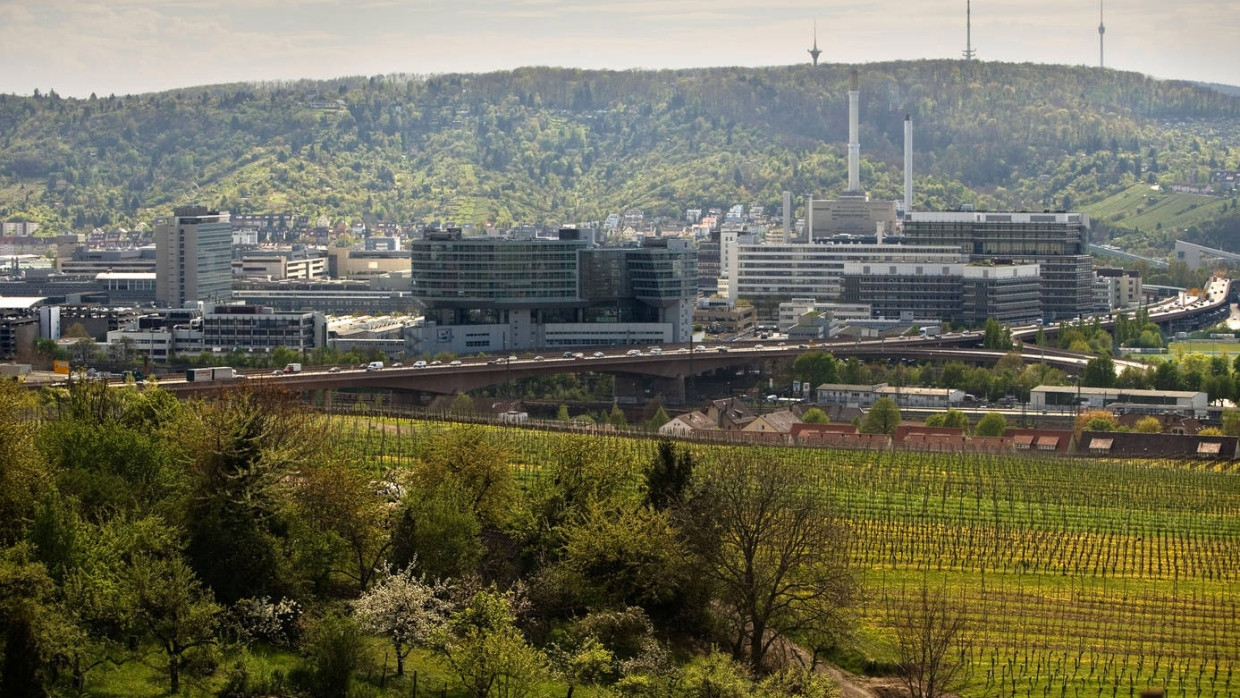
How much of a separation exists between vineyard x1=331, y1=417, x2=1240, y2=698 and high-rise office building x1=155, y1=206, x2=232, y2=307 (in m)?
84.4

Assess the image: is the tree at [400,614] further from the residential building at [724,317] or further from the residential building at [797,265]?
the residential building at [797,265]

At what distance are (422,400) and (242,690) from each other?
59905mm

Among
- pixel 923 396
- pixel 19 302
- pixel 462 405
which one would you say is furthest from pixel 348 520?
pixel 19 302

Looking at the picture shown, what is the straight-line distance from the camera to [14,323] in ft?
394

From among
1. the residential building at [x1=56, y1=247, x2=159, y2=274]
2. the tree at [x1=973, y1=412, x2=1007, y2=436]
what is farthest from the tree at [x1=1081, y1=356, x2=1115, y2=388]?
the residential building at [x1=56, y1=247, x2=159, y2=274]

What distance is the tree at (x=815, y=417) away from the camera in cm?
8588

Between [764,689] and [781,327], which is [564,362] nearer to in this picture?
[781,327]

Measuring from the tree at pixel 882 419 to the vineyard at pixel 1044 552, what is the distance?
1059cm

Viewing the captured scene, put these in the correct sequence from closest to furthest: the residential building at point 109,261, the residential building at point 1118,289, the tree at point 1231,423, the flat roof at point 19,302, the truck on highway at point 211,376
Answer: the tree at point 1231,423, the truck on highway at point 211,376, the flat roof at point 19,302, the residential building at point 1118,289, the residential building at point 109,261

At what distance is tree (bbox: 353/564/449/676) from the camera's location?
38.3 metres

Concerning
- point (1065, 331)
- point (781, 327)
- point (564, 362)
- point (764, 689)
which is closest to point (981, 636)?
point (764, 689)

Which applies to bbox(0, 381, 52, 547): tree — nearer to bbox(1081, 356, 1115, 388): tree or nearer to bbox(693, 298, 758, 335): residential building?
bbox(1081, 356, 1115, 388): tree

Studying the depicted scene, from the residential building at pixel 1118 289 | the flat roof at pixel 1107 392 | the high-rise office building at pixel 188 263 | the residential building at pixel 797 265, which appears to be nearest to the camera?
the flat roof at pixel 1107 392

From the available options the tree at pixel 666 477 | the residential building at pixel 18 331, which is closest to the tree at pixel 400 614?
the tree at pixel 666 477
